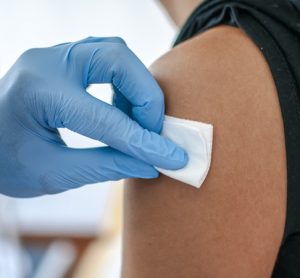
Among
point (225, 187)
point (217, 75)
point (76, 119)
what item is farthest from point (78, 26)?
point (225, 187)

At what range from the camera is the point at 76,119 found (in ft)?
2.72

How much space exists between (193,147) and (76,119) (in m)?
0.26

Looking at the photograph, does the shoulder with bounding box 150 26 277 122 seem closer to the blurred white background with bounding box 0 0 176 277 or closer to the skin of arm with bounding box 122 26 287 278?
the skin of arm with bounding box 122 26 287 278

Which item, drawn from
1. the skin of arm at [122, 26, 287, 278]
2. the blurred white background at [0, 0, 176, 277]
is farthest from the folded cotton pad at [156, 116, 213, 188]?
the blurred white background at [0, 0, 176, 277]

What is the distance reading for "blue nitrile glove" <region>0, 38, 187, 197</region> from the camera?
2.64 ft

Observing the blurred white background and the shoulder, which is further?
the blurred white background

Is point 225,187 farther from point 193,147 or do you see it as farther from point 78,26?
point 78,26

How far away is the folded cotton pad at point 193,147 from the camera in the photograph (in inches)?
27.0

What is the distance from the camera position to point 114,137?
0.81 m

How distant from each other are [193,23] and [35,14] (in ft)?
5.45

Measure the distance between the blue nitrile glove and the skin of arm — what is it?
0.22ft

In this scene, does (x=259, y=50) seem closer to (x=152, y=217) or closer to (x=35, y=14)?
(x=152, y=217)

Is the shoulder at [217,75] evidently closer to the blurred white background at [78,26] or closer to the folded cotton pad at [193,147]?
the folded cotton pad at [193,147]

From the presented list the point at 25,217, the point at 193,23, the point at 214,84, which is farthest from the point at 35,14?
the point at 214,84
